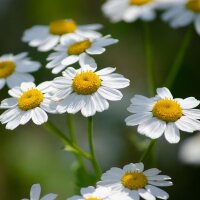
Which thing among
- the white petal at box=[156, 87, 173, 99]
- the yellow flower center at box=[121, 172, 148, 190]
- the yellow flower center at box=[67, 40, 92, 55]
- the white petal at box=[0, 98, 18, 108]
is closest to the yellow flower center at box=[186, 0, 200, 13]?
the yellow flower center at box=[67, 40, 92, 55]

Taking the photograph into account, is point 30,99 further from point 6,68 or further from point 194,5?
point 194,5

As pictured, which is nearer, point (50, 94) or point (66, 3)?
point (50, 94)

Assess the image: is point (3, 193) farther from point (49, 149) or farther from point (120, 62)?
point (120, 62)

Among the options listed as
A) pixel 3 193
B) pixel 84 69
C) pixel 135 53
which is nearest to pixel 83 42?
pixel 84 69

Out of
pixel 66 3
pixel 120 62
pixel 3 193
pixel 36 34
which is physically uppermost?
pixel 36 34

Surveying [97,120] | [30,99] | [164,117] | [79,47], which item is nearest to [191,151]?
[97,120]

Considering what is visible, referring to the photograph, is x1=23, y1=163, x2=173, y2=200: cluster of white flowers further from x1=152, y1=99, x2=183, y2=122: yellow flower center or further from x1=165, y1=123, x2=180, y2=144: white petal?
x1=152, y1=99, x2=183, y2=122: yellow flower center
